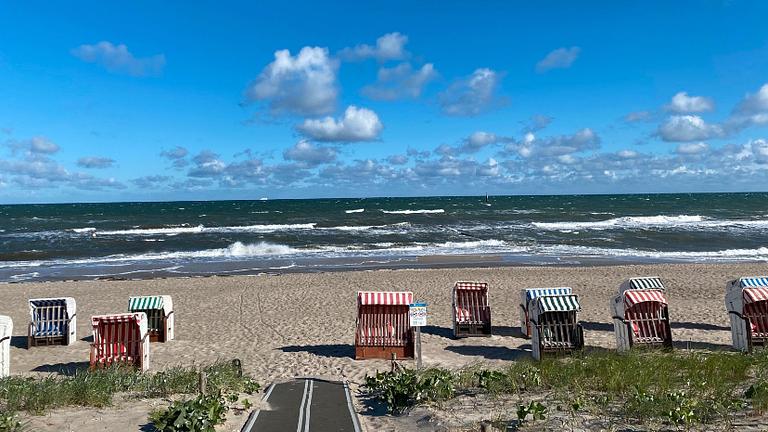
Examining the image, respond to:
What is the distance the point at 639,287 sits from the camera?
13.7 metres

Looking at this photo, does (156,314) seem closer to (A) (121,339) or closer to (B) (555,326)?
(A) (121,339)

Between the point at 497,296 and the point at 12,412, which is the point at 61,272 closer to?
the point at 497,296

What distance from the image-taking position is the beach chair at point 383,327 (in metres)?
11.3

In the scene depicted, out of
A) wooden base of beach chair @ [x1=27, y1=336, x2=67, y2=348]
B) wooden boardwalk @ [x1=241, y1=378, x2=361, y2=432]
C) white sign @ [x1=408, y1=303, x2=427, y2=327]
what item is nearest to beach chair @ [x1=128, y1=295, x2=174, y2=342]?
wooden base of beach chair @ [x1=27, y1=336, x2=67, y2=348]

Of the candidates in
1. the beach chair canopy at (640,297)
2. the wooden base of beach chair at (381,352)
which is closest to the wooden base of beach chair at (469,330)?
the wooden base of beach chair at (381,352)

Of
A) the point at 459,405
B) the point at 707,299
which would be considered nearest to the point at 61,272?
the point at 459,405

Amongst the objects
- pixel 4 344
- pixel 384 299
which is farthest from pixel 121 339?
pixel 384 299

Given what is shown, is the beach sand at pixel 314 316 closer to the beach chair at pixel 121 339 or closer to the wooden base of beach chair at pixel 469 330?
the wooden base of beach chair at pixel 469 330

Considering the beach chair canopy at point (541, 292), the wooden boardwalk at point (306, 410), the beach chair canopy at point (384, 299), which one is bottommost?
the wooden boardwalk at point (306, 410)

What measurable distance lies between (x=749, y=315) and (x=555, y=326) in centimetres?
399

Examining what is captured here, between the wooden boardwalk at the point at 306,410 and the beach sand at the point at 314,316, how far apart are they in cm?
37

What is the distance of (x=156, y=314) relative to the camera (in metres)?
13.1

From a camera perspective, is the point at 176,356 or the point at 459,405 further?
the point at 176,356

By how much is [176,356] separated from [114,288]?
37.4ft
